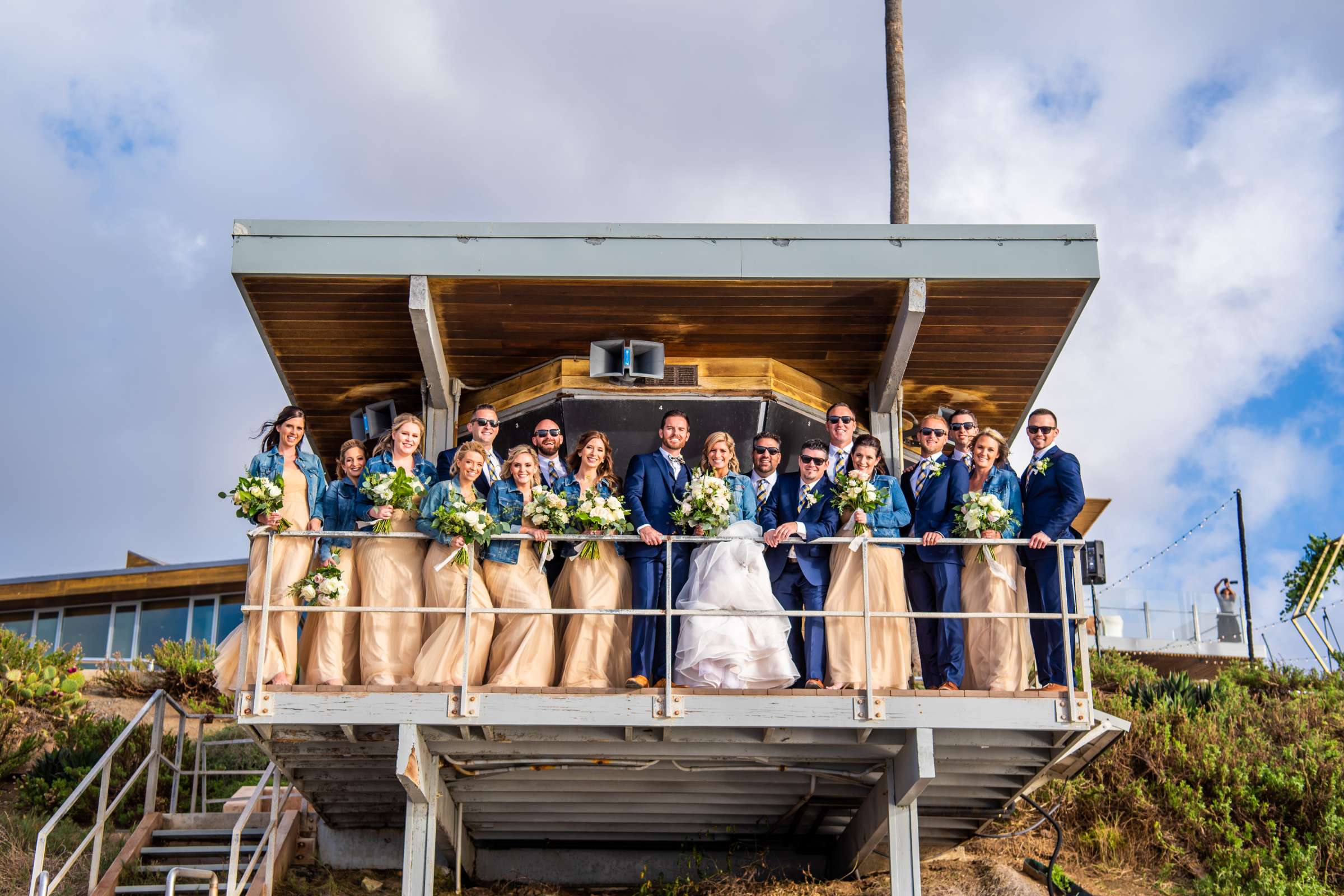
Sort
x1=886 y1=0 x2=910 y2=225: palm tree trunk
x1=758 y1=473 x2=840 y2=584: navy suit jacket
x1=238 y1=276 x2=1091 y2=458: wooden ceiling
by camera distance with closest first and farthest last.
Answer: x1=758 y1=473 x2=840 y2=584: navy suit jacket, x1=238 y1=276 x2=1091 y2=458: wooden ceiling, x1=886 y1=0 x2=910 y2=225: palm tree trunk

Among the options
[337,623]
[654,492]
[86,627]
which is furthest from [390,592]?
[86,627]

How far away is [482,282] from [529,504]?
254cm

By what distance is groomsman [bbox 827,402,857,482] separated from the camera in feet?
33.9

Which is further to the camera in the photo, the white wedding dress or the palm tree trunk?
the palm tree trunk

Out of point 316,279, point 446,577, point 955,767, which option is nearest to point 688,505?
point 446,577

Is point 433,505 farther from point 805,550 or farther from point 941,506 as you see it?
point 941,506

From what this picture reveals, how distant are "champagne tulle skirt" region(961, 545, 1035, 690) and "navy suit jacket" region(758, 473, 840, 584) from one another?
3.40ft

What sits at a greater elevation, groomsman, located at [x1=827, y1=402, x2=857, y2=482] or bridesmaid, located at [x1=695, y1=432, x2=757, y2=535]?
groomsman, located at [x1=827, y1=402, x2=857, y2=482]

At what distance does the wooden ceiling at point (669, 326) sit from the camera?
37.8 ft

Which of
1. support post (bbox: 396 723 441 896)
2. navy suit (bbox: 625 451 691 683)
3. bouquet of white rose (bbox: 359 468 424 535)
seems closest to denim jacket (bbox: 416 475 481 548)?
bouquet of white rose (bbox: 359 468 424 535)

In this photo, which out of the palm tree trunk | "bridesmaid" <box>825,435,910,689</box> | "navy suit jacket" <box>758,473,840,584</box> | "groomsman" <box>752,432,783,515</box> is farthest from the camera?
the palm tree trunk

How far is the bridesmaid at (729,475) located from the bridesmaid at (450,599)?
1.64m

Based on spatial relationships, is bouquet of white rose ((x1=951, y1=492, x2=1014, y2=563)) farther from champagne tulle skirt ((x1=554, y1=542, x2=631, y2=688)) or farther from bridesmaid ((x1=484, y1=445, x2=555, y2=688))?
bridesmaid ((x1=484, y1=445, x2=555, y2=688))

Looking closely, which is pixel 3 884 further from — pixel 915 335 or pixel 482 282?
pixel 915 335
